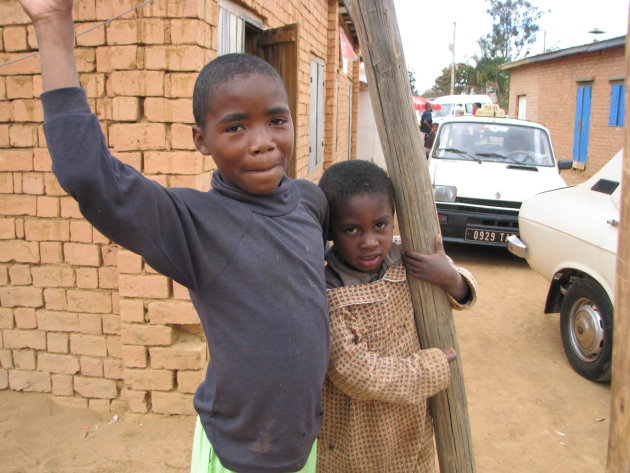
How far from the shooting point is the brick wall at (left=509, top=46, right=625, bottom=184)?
618 inches

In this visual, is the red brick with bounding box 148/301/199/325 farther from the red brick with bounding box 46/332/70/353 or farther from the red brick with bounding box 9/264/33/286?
the red brick with bounding box 9/264/33/286

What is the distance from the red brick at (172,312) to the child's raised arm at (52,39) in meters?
2.21

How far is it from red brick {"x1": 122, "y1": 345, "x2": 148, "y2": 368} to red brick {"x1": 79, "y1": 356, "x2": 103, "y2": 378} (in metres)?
0.28

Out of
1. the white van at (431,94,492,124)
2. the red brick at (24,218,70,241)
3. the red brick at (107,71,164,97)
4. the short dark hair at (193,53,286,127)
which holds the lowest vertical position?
the red brick at (24,218,70,241)

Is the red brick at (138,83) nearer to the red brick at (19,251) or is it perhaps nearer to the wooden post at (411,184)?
the red brick at (19,251)

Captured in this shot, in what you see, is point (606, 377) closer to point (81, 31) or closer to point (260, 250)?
point (260, 250)

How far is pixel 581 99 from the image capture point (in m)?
17.5

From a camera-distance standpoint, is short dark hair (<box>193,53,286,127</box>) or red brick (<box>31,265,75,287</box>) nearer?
short dark hair (<box>193,53,286,127</box>)

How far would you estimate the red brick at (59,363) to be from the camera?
11.5ft

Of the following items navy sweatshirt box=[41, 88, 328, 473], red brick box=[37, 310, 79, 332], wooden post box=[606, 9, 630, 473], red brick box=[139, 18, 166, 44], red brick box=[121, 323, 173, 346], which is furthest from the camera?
red brick box=[37, 310, 79, 332]

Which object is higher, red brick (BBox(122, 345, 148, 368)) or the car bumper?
the car bumper

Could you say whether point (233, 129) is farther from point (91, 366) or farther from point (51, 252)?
point (91, 366)

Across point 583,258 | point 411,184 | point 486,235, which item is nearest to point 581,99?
point 486,235

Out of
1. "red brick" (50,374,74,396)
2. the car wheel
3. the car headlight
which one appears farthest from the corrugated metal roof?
"red brick" (50,374,74,396)
